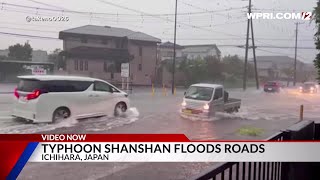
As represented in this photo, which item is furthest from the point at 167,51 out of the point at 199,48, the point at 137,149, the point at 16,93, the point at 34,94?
the point at 16,93

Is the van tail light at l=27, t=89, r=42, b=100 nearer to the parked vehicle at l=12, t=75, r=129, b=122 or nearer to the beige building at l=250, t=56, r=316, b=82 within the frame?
the parked vehicle at l=12, t=75, r=129, b=122

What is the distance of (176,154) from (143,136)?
1.09ft

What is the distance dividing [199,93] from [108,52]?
2.93 ft

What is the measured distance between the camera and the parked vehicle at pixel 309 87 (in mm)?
3615

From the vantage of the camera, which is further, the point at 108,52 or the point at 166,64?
the point at 166,64

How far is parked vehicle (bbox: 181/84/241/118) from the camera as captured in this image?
3363mm

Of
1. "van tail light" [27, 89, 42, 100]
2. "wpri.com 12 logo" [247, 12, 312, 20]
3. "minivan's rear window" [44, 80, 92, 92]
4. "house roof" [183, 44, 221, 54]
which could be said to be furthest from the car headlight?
"van tail light" [27, 89, 42, 100]

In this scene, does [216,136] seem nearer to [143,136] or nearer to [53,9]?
[143,136]

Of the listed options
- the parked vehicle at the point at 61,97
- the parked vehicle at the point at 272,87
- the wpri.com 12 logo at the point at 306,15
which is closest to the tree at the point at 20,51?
the parked vehicle at the point at 61,97

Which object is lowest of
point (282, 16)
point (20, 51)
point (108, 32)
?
point (20, 51)

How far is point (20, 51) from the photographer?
118 inches

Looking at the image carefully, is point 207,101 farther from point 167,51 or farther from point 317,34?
point 317,34

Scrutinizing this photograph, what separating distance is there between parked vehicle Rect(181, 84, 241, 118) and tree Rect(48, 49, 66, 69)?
3.67 ft

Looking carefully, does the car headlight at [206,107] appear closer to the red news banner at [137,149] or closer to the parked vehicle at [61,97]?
the red news banner at [137,149]
